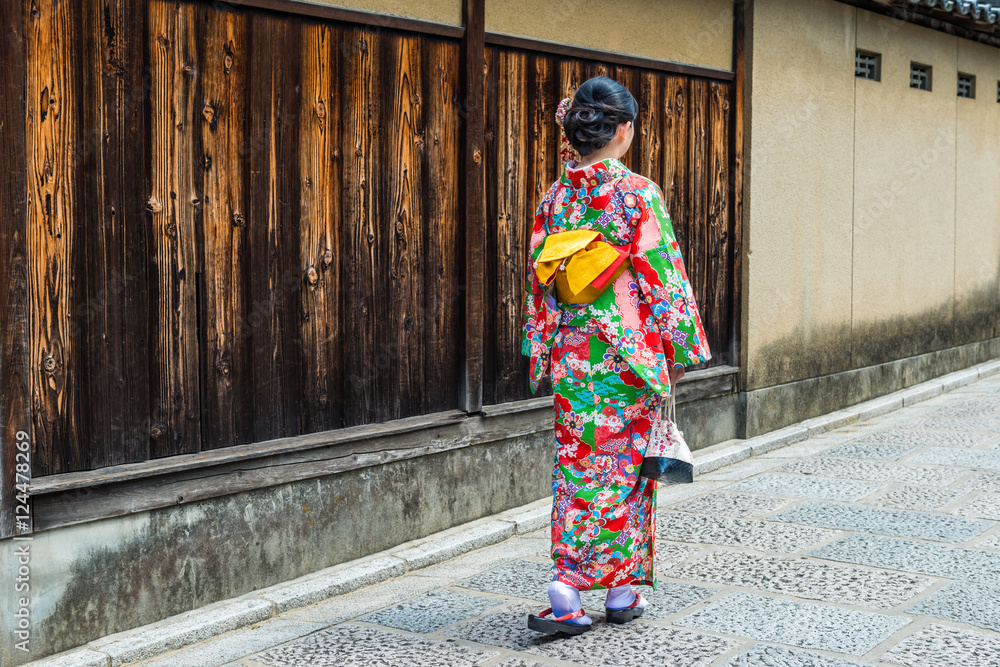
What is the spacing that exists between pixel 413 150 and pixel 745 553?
8.71ft

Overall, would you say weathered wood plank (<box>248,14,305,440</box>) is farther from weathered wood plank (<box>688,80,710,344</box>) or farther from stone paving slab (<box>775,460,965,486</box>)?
stone paving slab (<box>775,460,965,486</box>)

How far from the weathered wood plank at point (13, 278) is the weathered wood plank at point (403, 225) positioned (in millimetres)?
1912

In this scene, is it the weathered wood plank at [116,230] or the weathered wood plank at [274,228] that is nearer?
the weathered wood plank at [116,230]

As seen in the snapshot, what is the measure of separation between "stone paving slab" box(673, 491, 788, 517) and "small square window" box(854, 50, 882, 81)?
16.1ft

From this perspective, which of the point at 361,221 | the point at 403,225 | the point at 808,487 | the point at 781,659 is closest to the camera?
the point at 781,659

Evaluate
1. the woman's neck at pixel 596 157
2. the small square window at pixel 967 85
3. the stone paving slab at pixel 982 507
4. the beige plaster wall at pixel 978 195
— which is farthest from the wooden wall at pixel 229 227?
the small square window at pixel 967 85

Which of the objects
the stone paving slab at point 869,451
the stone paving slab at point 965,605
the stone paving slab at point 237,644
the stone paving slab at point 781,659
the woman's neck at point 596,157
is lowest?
the stone paving slab at point 237,644

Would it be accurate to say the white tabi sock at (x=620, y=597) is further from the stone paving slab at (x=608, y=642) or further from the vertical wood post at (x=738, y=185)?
the vertical wood post at (x=738, y=185)

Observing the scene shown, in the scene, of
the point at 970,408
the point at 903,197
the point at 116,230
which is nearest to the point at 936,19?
the point at 903,197

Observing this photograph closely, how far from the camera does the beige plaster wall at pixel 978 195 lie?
1181cm

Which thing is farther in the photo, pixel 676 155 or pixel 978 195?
pixel 978 195

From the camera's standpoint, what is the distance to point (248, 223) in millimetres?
4875

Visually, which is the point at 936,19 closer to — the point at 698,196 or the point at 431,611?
the point at 698,196

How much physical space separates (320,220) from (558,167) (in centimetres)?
202
